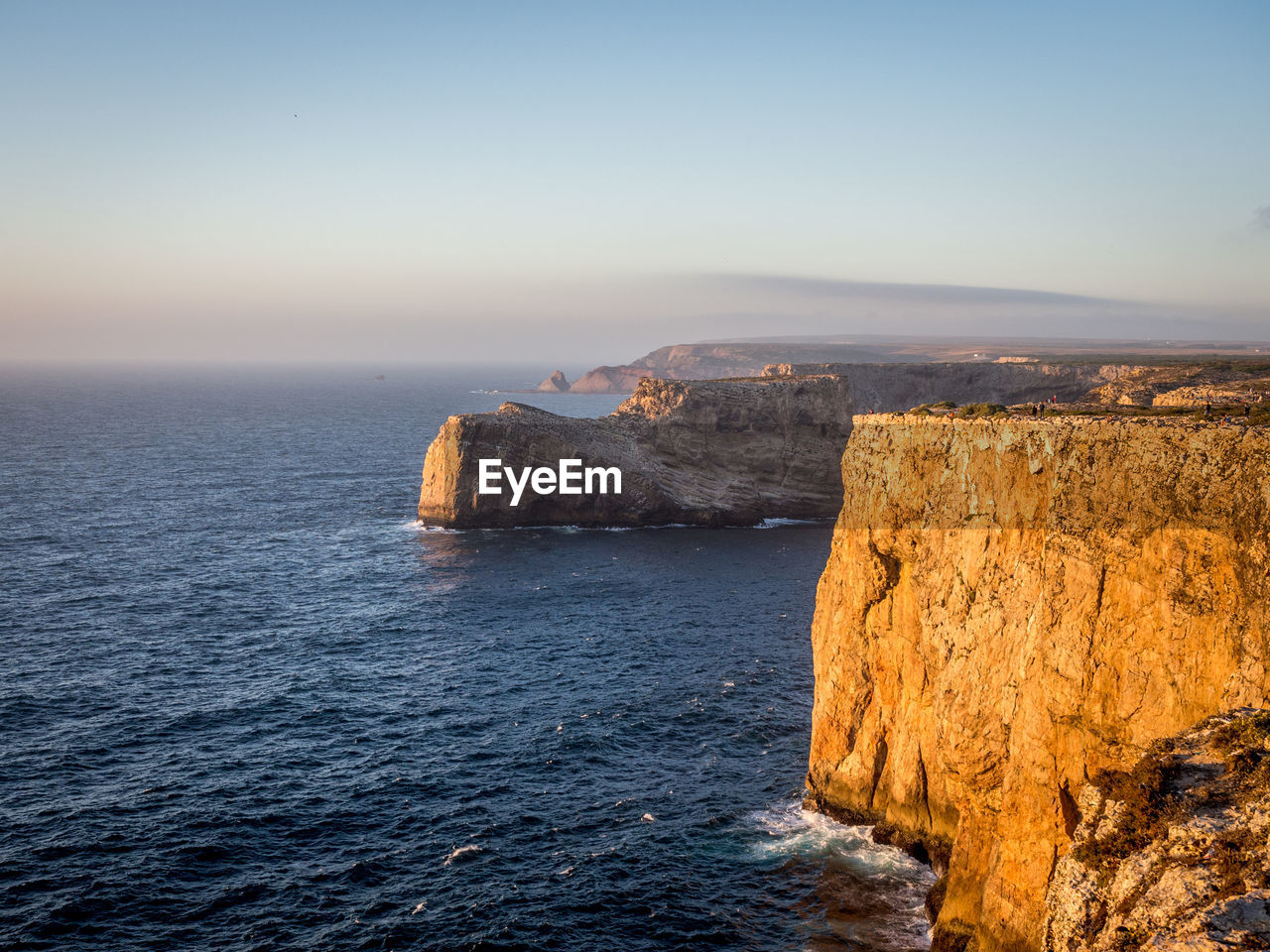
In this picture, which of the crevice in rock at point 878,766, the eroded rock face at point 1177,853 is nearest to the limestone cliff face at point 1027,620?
the crevice in rock at point 878,766

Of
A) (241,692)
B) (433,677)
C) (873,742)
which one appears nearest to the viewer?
(873,742)

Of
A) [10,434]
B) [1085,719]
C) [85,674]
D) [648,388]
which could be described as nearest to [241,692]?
[85,674]

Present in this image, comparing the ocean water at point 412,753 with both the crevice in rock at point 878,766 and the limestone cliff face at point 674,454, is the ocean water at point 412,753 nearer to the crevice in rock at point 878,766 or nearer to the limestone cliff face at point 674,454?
the crevice in rock at point 878,766

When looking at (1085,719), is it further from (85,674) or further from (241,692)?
(85,674)

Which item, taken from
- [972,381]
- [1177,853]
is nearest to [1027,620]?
[1177,853]

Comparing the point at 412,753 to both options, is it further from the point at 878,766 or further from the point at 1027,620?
the point at 1027,620
